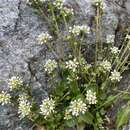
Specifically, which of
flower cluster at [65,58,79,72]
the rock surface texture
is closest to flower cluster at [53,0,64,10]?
the rock surface texture

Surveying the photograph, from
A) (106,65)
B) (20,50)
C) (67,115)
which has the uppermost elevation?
(20,50)

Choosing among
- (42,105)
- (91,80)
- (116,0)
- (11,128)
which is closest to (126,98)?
(91,80)

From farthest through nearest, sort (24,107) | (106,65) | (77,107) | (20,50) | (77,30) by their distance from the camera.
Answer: (20,50) → (106,65) → (77,30) → (24,107) → (77,107)

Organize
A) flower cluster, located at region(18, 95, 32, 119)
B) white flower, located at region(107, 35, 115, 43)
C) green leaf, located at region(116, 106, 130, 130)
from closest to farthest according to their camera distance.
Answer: flower cluster, located at region(18, 95, 32, 119)
green leaf, located at region(116, 106, 130, 130)
white flower, located at region(107, 35, 115, 43)

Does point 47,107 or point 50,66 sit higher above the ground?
point 50,66

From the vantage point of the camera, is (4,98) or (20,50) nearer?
(4,98)

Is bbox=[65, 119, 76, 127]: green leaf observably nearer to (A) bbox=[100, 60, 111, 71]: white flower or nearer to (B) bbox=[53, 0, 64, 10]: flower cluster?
(A) bbox=[100, 60, 111, 71]: white flower

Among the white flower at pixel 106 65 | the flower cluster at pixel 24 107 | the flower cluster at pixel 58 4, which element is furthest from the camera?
the flower cluster at pixel 58 4

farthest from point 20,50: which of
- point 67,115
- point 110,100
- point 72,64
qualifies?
point 110,100

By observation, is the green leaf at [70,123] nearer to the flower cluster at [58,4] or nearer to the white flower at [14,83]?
the white flower at [14,83]

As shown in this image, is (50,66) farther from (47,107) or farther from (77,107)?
(77,107)

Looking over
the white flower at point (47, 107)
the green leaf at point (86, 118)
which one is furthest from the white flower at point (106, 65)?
the white flower at point (47, 107)
